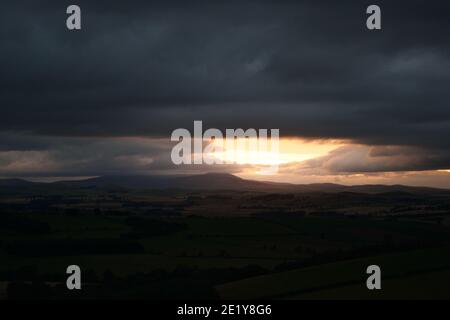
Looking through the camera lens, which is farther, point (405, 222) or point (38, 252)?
point (405, 222)

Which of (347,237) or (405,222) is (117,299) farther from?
(405,222)

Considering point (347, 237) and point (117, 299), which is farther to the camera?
point (347, 237)
